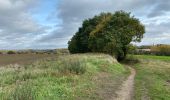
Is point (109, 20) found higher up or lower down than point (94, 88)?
higher up

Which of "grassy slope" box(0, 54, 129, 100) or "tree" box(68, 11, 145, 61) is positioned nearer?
"grassy slope" box(0, 54, 129, 100)

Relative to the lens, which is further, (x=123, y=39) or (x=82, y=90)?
(x=123, y=39)

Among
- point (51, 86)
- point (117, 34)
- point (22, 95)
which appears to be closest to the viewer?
point (22, 95)

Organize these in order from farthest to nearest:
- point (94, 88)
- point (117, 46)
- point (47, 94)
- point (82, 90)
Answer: point (117, 46)
point (94, 88)
point (82, 90)
point (47, 94)

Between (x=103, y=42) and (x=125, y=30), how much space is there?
444 cm

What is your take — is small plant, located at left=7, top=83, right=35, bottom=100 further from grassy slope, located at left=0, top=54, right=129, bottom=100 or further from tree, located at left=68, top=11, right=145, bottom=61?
tree, located at left=68, top=11, right=145, bottom=61

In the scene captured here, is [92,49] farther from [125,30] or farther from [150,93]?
[150,93]

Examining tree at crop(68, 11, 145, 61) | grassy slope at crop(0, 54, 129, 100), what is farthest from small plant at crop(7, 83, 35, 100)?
tree at crop(68, 11, 145, 61)

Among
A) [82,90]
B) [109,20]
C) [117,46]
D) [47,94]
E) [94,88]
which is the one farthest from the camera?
[109,20]

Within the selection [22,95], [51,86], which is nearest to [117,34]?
[51,86]

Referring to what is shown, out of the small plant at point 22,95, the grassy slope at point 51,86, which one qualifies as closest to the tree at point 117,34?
the grassy slope at point 51,86

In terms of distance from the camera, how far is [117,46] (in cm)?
5931

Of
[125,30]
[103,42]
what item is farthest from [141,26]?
[103,42]

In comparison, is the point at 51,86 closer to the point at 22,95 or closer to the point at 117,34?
the point at 22,95
